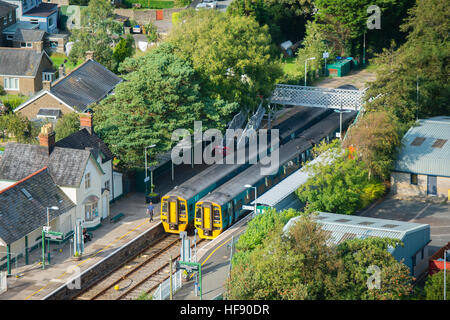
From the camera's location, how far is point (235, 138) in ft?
280

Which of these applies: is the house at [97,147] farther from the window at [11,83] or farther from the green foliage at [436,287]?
the window at [11,83]

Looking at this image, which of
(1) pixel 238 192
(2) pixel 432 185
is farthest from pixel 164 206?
(2) pixel 432 185

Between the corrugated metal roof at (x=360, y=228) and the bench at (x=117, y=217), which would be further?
the bench at (x=117, y=217)

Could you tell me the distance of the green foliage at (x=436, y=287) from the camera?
5409 centimetres

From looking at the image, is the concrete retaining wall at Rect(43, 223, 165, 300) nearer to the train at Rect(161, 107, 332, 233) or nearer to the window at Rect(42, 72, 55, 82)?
the train at Rect(161, 107, 332, 233)

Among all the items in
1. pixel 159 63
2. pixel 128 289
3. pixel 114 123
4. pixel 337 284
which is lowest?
pixel 128 289

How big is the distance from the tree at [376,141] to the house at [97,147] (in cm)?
2038

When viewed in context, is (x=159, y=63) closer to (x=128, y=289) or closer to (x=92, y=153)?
(x=92, y=153)

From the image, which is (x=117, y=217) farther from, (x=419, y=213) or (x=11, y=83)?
(x=11, y=83)

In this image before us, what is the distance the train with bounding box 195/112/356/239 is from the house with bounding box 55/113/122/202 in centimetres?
924

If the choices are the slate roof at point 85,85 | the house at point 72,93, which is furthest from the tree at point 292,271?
the slate roof at point 85,85

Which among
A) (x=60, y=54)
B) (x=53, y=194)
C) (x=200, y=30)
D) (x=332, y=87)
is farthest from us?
(x=60, y=54)

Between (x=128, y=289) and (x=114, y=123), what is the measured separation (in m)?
19.2

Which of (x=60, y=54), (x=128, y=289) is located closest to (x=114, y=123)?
(x=128, y=289)
